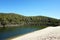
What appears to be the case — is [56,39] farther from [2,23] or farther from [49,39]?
[2,23]

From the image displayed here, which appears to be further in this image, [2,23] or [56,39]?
[2,23]

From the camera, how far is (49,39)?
30922mm

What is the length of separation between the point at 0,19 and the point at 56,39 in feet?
436

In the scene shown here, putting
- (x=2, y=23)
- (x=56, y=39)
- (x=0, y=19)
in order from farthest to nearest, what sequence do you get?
1. (x=0, y=19)
2. (x=2, y=23)
3. (x=56, y=39)

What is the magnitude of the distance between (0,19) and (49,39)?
132 m

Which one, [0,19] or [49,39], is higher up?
[49,39]

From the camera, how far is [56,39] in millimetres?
30484

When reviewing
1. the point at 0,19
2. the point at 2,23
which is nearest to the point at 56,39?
the point at 2,23

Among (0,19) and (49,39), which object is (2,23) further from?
(49,39)

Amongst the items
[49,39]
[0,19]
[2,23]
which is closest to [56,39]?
[49,39]

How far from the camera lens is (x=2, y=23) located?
483 ft

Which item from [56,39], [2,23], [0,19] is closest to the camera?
[56,39]

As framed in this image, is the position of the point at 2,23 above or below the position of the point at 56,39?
below

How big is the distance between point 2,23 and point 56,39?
12193 centimetres
